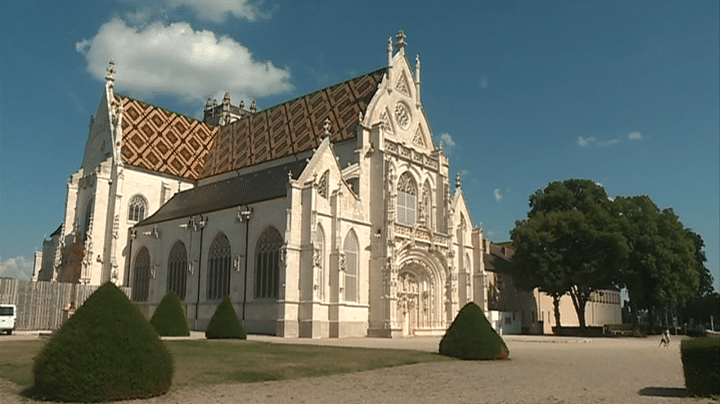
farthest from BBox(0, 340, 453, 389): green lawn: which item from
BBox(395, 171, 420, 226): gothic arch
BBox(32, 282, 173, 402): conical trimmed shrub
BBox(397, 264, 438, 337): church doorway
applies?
BBox(395, 171, 420, 226): gothic arch

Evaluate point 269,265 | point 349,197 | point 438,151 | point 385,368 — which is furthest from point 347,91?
point 385,368

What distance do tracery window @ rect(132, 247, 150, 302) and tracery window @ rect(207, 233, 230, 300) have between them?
6.20 m

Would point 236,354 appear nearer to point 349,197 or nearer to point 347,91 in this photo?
point 349,197

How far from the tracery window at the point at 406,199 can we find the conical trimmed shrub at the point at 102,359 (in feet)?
87.6

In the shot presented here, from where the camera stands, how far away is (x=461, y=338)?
17.7 meters

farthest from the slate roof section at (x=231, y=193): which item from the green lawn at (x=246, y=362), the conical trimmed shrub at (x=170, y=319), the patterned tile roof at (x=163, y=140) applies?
the green lawn at (x=246, y=362)

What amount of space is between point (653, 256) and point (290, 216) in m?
24.9

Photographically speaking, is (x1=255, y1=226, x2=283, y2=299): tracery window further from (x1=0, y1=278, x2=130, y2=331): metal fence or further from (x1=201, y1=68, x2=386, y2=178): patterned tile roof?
(x1=0, y1=278, x2=130, y2=331): metal fence

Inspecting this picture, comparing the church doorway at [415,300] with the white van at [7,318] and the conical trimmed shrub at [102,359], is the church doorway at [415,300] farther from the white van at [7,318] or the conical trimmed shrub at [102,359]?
the conical trimmed shrub at [102,359]

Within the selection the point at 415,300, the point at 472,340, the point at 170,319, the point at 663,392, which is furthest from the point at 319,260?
the point at 663,392

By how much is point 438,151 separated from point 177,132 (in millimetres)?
20591


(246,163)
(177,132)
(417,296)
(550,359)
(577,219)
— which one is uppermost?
(177,132)

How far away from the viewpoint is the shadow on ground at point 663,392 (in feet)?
34.4

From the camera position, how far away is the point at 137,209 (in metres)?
41.3
